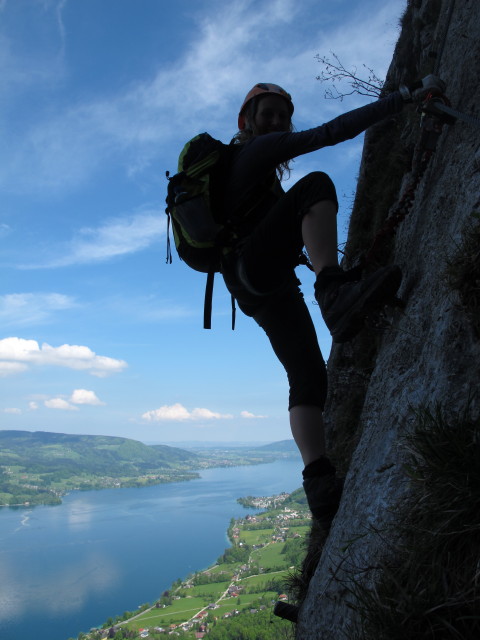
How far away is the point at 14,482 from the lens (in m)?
140

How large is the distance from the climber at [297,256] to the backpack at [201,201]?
9 cm

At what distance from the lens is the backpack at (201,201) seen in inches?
121

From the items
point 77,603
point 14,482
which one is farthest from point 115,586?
point 14,482

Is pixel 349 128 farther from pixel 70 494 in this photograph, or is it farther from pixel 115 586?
pixel 70 494

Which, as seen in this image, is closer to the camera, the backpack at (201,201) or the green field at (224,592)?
the backpack at (201,201)

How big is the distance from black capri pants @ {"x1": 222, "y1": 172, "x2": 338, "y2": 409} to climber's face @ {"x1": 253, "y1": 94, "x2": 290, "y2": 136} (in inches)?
33.6

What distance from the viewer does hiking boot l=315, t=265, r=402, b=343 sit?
238 centimetres

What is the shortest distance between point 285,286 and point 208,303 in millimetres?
665

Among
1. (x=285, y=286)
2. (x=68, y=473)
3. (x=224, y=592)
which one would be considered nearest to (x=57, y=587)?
(x=224, y=592)

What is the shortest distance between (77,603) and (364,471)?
71044 mm

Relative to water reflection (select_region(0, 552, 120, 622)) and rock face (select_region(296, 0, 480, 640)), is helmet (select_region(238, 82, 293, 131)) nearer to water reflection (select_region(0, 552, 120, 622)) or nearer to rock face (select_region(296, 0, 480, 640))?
rock face (select_region(296, 0, 480, 640))

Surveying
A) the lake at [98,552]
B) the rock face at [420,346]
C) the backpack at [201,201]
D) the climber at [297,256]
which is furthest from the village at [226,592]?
the backpack at [201,201]

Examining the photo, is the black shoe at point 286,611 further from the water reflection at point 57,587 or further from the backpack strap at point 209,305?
the water reflection at point 57,587

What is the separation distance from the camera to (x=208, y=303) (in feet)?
11.8
